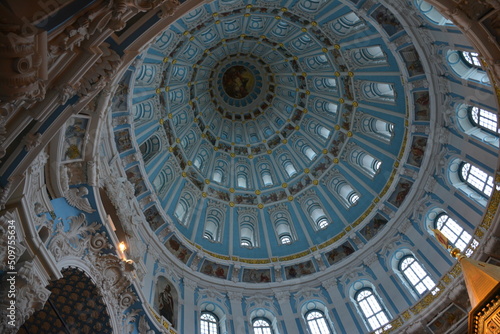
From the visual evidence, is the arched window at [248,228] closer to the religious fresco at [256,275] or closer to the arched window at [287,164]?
the religious fresco at [256,275]

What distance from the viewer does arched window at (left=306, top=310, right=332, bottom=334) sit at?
876 inches

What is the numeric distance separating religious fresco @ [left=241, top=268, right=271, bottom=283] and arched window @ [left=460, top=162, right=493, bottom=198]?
1346cm

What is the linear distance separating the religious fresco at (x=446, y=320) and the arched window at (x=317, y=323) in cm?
622

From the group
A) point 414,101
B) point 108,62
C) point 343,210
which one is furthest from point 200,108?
point 108,62

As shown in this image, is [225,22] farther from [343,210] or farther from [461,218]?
[461,218]

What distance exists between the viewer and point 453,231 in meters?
20.7

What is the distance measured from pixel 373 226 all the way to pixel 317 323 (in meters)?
7.48

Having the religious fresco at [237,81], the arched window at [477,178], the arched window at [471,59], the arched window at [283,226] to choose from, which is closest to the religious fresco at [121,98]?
the arched window at [283,226]

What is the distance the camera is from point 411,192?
23969 millimetres

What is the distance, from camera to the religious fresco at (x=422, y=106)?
22.7 meters

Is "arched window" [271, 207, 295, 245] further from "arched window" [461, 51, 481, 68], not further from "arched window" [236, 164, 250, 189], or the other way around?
"arched window" [461, 51, 481, 68]

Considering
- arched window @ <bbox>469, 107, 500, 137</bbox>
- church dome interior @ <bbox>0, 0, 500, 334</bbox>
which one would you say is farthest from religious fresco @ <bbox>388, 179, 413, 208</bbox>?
arched window @ <bbox>469, 107, 500, 137</bbox>

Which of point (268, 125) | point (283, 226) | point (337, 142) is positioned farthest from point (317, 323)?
point (268, 125)

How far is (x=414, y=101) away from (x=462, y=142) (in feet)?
13.8
